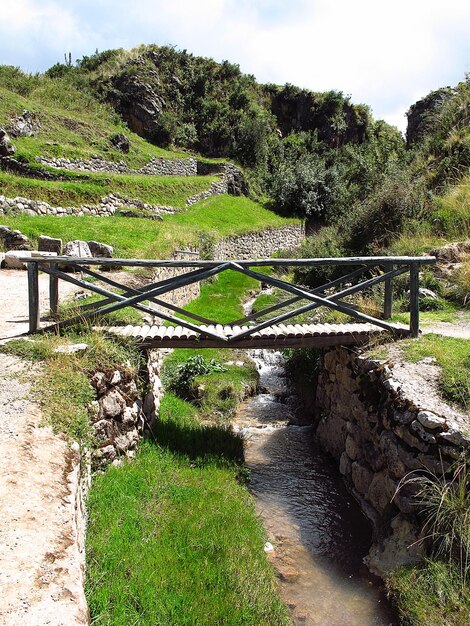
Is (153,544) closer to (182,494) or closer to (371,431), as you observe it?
(182,494)

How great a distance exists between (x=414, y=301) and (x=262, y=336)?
2309mm

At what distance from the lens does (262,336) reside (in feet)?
23.2

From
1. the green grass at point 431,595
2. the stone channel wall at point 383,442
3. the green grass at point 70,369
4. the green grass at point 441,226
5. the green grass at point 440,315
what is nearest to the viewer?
the green grass at point 431,595

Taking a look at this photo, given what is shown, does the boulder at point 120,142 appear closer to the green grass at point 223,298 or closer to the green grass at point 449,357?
the green grass at point 223,298

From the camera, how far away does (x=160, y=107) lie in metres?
40.0

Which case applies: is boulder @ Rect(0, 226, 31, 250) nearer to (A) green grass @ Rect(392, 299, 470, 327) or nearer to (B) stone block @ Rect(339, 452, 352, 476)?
(A) green grass @ Rect(392, 299, 470, 327)

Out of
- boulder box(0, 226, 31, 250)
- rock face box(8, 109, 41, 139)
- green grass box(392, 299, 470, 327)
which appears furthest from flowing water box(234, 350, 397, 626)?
rock face box(8, 109, 41, 139)

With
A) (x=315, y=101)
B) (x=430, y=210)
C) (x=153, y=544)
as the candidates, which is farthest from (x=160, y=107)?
(x=153, y=544)

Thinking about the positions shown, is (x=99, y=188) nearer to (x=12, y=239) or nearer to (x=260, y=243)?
(x=12, y=239)

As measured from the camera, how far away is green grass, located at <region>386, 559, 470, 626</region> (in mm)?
4148

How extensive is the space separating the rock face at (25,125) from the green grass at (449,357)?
888 inches

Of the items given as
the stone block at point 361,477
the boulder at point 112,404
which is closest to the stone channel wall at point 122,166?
the boulder at point 112,404

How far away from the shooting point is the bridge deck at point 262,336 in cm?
675

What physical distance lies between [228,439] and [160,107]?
37890 mm
